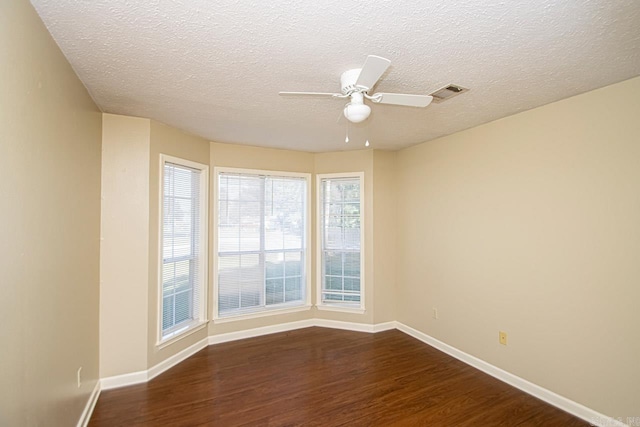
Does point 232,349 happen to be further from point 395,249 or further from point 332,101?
point 332,101

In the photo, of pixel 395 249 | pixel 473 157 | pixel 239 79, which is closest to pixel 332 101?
pixel 239 79

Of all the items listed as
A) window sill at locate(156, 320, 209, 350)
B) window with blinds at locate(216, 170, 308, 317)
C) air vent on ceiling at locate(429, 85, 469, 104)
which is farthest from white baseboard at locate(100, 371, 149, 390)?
air vent on ceiling at locate(429, 85, 469, 104)

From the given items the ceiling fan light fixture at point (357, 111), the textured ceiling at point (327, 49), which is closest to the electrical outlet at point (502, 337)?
the textured ceiling at point (327, 49)

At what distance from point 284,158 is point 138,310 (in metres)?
2.48

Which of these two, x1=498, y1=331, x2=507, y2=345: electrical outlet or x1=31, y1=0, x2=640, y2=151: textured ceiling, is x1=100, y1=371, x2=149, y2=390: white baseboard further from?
x1=498, y1=331, x2=507, y2=345: electrical outlet

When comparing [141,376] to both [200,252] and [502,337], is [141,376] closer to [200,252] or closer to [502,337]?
[200,252]

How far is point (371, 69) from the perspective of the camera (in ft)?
4.92

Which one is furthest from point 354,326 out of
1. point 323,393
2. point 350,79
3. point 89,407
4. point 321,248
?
point 350,79

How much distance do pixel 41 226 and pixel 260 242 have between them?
2561 mm

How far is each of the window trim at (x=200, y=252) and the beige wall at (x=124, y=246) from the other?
159 millimetres

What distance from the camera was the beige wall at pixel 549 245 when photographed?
2.04 meters

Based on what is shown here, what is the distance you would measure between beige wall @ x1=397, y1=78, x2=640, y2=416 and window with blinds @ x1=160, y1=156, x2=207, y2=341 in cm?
286

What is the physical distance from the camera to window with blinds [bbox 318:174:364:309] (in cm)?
412

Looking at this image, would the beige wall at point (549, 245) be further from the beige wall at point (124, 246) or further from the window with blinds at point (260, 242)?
the beige wall at point (124, 246)
